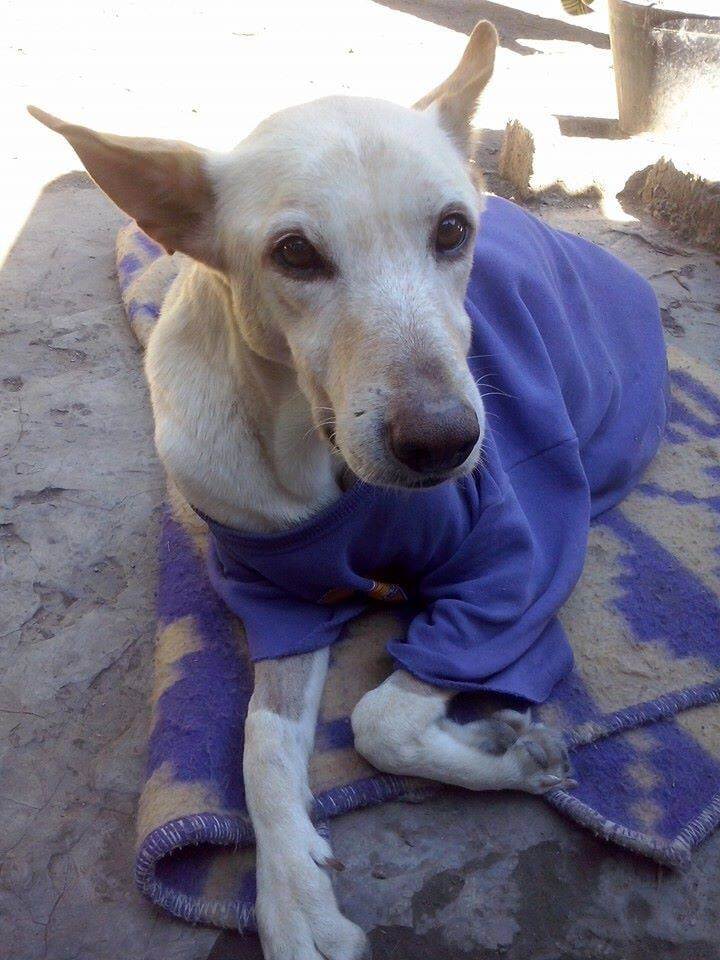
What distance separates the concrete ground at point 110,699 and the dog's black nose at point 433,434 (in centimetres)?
99

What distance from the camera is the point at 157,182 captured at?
2.10 m

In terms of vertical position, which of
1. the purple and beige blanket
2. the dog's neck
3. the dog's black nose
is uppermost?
the dog's black nose

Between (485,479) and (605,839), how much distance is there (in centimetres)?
101

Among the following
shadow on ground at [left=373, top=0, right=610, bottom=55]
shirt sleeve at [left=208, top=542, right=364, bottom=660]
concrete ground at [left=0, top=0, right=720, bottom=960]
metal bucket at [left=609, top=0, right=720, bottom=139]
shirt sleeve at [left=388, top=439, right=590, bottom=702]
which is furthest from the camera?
shadow on ground at [left=373, top=0, right=610, bottom=55]

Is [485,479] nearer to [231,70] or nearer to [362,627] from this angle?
[362,627]

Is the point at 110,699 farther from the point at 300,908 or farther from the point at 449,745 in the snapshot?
the point at 449,745

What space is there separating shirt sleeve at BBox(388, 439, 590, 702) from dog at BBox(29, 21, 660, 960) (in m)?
0.04

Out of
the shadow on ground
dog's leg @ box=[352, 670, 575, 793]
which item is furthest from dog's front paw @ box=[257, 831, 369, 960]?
the shadow on ground

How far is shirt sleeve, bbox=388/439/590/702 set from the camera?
7.55 ft

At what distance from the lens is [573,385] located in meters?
3.07

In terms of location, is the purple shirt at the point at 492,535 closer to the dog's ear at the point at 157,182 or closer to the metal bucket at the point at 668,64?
the dog's ear at the point at 157,182

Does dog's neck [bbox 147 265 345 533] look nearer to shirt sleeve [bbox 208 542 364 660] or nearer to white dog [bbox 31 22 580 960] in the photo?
white dog [bbox 31 22 580 960]

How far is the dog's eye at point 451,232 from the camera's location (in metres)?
2.03

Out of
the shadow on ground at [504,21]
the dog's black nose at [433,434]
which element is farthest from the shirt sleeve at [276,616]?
the shadow on ground at [504,21]
